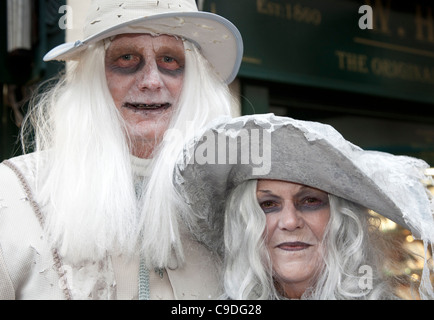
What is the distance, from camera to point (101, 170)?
1.92m

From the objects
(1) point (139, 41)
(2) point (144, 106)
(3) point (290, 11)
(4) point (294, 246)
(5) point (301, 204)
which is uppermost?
(3) point (290, 11)

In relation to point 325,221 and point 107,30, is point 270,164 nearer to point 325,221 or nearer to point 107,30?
point 325,221

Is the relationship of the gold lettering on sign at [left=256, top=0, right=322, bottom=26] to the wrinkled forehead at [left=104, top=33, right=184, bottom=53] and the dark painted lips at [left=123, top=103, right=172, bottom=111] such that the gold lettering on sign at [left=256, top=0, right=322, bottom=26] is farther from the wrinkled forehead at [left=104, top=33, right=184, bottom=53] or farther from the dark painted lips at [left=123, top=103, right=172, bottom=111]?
the dark painted lips at [left=123, top=103, right=172, bottom=111]

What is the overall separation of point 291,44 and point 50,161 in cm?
263

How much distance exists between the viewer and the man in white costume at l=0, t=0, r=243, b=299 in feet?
5.78

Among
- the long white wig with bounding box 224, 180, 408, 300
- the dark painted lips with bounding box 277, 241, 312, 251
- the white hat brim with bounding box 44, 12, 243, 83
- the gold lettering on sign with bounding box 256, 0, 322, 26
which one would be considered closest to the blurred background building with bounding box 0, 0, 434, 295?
the gold lettering on sign with bounding box 256, 0, 322, 26

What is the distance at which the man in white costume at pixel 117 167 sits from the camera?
1.76m

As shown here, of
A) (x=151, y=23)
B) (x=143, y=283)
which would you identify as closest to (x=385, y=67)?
(x=151, y=23)

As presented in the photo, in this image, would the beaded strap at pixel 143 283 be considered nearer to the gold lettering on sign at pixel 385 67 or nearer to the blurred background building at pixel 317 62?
the blurred background building at pixel 317 62

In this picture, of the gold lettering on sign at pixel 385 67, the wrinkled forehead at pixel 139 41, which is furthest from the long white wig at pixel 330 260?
the gold lettering on sign at pixel 385 67

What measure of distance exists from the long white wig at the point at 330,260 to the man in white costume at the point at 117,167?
113mm

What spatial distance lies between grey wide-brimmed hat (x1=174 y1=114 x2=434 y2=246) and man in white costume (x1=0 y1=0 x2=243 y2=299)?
0.63 feet

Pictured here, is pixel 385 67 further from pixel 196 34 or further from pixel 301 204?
pixel 301 204

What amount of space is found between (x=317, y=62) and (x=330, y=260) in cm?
271
